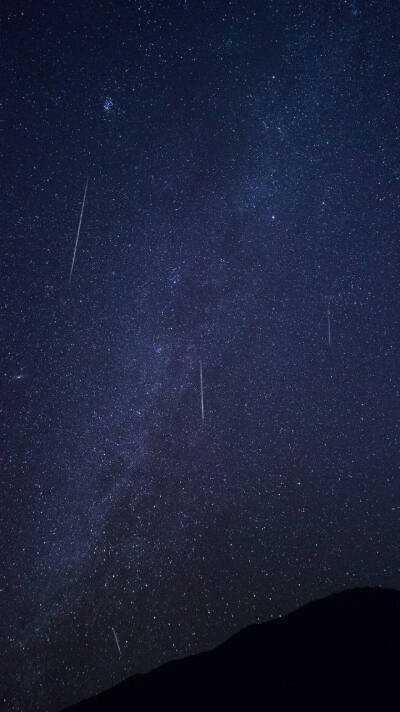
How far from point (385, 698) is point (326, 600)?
67.7 inches

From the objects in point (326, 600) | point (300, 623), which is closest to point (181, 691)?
point (300, 623)

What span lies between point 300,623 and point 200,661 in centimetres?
95

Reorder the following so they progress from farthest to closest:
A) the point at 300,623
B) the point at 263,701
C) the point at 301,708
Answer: the point at 300,623
the point at 263,701
the point at 301,708

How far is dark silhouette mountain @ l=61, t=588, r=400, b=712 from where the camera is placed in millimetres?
2668

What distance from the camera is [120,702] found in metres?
3.47

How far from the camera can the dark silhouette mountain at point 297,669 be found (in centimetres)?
267

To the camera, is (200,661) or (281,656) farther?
(200,661)

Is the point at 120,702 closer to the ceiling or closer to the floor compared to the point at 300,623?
closer to the floor

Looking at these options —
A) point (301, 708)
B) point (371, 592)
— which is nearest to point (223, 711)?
point (301, 708)

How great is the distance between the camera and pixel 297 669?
3100 millimetres

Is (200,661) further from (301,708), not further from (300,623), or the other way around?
(301,708)

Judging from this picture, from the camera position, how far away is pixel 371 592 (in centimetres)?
405

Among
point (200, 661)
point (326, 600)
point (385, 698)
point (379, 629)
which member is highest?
point (385, 698)

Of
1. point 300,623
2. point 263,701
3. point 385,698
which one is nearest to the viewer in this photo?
point 385,698
